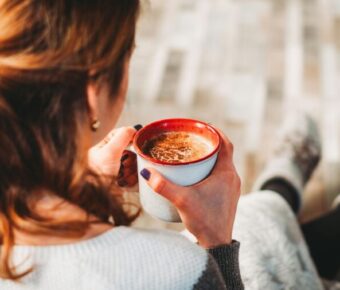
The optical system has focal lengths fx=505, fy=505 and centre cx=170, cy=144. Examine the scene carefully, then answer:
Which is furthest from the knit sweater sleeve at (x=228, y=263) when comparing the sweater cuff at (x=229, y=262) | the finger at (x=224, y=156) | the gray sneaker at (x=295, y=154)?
the gray sneaker at (x=295, y=154)

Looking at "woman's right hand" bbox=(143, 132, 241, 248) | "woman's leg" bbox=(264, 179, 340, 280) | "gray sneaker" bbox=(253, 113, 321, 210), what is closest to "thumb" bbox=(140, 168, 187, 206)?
"woman's right hand" bbox=(143, 132, 241, 248)

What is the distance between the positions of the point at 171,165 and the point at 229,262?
0.19 m

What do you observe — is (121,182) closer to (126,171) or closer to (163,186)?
(126,171)

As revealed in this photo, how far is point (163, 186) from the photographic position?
72 centimetres

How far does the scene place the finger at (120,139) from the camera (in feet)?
2.65

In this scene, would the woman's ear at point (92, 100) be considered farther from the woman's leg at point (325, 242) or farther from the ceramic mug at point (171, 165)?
the woman's leg at point (325, 242)

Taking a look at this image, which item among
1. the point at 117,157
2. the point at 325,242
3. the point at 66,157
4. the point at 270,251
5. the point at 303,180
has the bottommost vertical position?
the point at 303,180

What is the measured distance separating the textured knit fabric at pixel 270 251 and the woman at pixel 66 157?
14.6 inches

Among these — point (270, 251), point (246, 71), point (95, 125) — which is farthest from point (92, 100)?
point (246, 71)

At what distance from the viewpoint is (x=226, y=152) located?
0.80m

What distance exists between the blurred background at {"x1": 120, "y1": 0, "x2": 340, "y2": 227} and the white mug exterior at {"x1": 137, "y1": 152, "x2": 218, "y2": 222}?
0.88 meters

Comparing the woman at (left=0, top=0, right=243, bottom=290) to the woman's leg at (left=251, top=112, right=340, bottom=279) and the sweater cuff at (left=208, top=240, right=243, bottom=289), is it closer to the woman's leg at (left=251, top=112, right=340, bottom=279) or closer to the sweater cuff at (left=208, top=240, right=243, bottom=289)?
the sweater cuff at (left=208, top=240, right=243, bottom=289)

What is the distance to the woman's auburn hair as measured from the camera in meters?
0.57

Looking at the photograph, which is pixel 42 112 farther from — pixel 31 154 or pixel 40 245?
pixel 40 245
